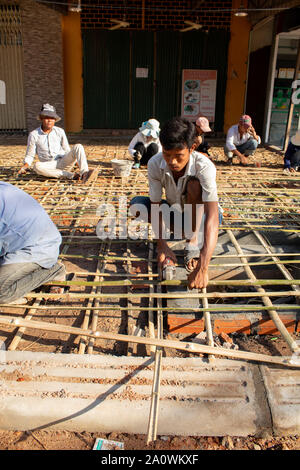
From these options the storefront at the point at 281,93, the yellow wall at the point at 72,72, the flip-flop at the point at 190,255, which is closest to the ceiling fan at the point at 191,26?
the storefront at the point at 281,93

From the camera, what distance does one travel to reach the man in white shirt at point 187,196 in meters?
2.17

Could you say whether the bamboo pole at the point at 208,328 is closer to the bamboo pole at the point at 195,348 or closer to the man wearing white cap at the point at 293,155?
the bamboo pole at the point at 195,348

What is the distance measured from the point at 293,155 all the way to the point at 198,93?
4.21 meters

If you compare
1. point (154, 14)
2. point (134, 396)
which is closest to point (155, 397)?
point (134, 396)

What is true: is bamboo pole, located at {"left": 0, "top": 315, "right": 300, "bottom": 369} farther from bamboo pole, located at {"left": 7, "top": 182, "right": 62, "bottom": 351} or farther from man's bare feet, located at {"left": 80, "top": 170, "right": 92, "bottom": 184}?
man's bare feet, located at {"left": 80, "top": 170, "right": 92, "bottom": 184}

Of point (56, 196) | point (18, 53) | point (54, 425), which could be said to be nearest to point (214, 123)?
point (18, 53)

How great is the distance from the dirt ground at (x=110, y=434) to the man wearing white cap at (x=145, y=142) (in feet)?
8.96

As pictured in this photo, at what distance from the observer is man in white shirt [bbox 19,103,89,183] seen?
15.4 feet

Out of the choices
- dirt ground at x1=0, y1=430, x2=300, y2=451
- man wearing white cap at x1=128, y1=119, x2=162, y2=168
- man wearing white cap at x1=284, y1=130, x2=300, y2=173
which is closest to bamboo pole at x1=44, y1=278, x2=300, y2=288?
dirt ground at x1=0, y1=430, x2=300, y2=451

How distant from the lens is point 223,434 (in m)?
1.61

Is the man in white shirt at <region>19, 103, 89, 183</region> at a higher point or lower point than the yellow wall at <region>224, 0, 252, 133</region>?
lower

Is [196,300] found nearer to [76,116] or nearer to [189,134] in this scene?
[189,134]

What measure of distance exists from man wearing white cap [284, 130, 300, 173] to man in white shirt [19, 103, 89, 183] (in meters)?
2.80

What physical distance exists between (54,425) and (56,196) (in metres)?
2.84
